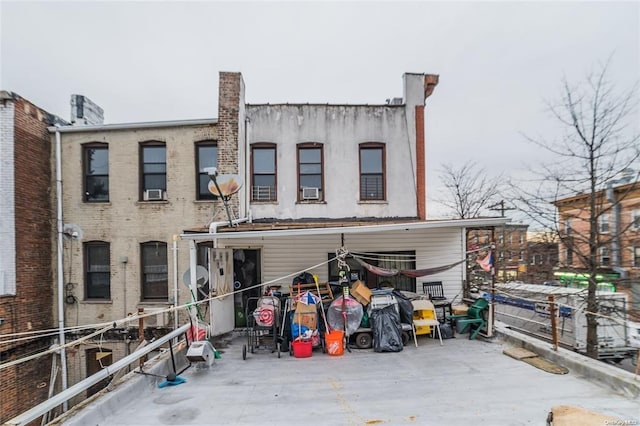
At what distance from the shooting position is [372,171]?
1071 centimetres

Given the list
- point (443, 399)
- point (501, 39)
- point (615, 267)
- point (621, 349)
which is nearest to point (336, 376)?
point (443, 399)

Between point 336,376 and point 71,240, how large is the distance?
31.9ft

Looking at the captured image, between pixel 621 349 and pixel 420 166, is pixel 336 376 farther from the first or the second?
pixel 621 349

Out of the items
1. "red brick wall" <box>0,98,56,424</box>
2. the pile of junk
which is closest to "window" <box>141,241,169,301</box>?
"red brick wall" <box>0,98,56,424</box>

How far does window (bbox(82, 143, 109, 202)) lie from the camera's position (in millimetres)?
10633

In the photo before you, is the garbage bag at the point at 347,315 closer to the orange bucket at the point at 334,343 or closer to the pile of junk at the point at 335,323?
the pile of junk at the point at 335,323

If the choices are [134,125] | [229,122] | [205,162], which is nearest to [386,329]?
[229,122]

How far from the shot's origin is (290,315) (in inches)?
281

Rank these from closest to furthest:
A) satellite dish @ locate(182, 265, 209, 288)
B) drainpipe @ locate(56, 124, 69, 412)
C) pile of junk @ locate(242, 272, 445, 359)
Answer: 1. pile of junk @ locate(242, 272, 445, 359)
2. satellite dish @ locate(182, 265, 209, 288)
3. drainpipe @ locate(56, 124, 69, 412)

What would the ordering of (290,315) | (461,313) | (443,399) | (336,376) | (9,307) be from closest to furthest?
1. (443,399)
2. (336,376)
3. (290,315)
4. (461,313)
5. (9,307)

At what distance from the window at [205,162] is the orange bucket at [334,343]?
19.6 feet

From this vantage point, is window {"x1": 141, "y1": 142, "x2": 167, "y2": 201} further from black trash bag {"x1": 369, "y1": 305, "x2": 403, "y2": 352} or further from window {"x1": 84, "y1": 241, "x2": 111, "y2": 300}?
black trash bag {"x1": 369, "y1": 305, "x2": 403, "y2": 352}

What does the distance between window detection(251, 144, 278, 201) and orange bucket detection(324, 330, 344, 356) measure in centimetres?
499

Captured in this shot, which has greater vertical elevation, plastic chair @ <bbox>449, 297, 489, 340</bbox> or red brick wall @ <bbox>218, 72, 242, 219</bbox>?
red brick wall @ <bbox>218, 72, 242, 219</bbox>
